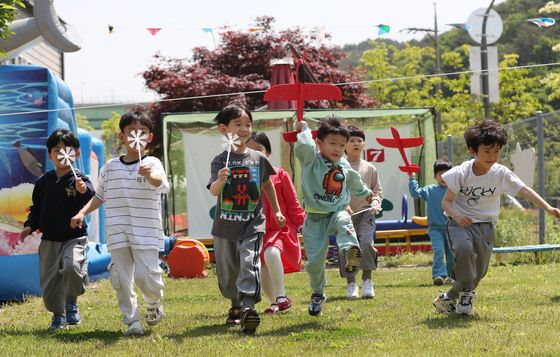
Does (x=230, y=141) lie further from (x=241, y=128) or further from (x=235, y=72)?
(x=235, y=72)

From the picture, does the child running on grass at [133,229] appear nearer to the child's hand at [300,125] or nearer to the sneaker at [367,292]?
the child's hand at [300,125]

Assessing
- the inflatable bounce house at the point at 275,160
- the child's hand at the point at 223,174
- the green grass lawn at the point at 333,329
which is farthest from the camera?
the inflatable bounce house at the point at 275,160

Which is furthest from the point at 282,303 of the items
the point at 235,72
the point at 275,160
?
the point at 235,72

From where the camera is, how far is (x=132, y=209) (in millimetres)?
6250

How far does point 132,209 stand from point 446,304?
7.64 feet

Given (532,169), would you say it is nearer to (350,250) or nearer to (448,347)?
(350,250)

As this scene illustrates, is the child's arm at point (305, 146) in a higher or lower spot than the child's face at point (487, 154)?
higher

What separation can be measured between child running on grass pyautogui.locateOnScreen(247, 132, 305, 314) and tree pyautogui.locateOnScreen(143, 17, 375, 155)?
16649mm

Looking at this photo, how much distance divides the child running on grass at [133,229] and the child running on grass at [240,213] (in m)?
0.43

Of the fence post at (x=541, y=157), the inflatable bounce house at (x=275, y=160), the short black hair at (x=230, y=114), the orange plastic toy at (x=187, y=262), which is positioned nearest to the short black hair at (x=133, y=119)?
the short black hair at (x=230, y=114)

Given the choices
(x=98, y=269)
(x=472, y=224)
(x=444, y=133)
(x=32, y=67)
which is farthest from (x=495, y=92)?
(x=472, y=224)

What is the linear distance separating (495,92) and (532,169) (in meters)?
13.0

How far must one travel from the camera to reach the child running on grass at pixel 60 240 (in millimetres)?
7016

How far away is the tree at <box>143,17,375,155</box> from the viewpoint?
24875 millimetres
